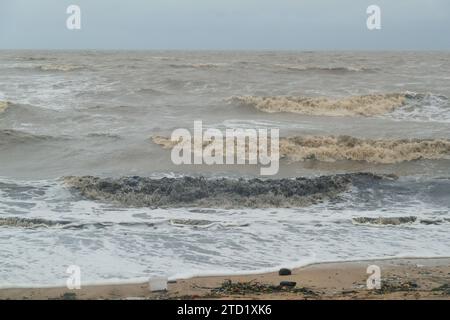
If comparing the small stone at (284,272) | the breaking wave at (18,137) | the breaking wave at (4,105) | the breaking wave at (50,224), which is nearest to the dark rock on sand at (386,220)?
the small stone at (284,272)

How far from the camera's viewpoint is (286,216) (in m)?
9.09

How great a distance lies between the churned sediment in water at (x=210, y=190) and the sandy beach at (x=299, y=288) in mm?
3599

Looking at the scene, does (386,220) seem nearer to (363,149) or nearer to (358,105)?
(363,149)

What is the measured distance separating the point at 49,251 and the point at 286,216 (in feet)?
12.9

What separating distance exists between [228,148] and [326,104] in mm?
9984

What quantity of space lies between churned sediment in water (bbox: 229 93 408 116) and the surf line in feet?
19.0

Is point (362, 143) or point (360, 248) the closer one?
point (360, 248)

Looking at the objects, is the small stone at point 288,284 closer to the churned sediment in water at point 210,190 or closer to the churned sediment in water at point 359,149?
the churned sediment in water at point 210,190

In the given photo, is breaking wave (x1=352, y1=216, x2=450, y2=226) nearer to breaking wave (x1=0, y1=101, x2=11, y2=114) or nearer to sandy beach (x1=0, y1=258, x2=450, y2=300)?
sandy beach (x1=0, y1=258, x2=450, y2=300)

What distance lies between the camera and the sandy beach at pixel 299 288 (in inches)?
210

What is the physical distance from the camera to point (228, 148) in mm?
14633

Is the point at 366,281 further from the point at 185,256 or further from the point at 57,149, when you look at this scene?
the point at 57,149
